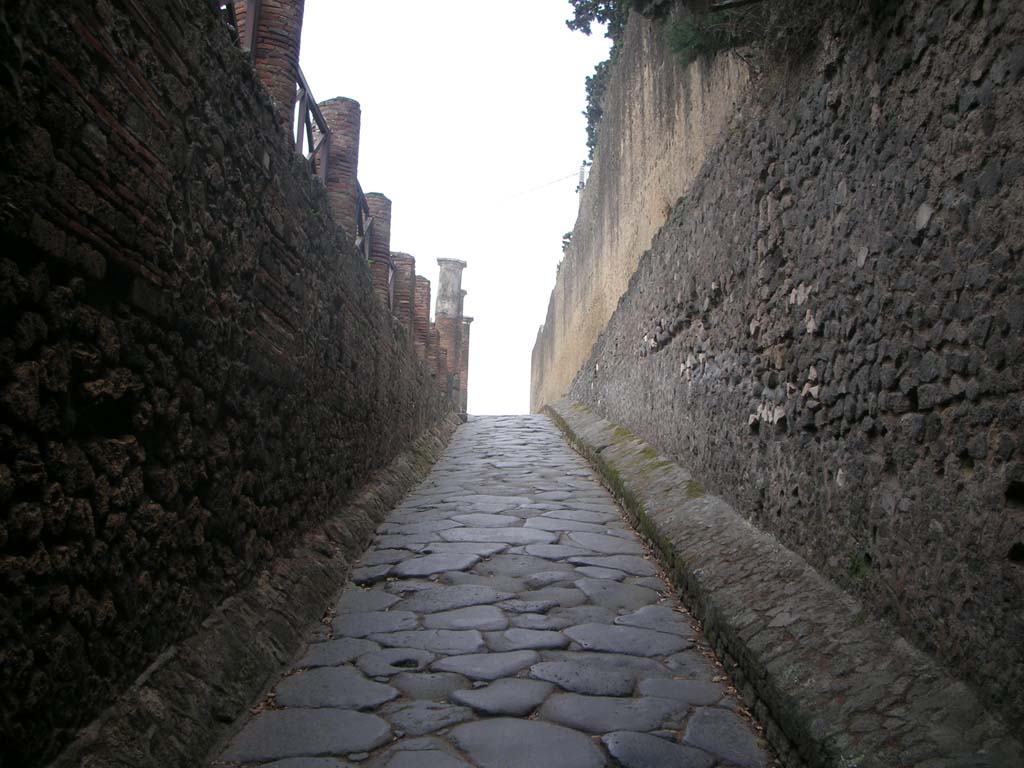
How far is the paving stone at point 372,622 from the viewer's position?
12.9 feet

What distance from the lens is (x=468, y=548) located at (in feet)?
17.7

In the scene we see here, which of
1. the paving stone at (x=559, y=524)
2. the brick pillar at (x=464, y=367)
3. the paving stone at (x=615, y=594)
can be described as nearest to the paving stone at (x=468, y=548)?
the paving stone at (x=559, y=524)

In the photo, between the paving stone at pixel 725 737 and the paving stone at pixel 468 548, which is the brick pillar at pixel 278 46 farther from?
the paving stone at pixel 725 737

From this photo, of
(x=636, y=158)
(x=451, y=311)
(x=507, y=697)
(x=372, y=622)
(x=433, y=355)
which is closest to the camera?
(x=507, y=697)

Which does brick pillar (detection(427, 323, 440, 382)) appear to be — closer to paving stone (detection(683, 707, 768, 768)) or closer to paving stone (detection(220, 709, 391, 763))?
paving stone (detection(220, 709, 391, 763))

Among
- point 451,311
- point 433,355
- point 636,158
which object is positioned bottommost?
point 433,355

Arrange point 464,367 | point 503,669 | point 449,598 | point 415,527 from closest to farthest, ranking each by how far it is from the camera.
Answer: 1. point 503,669
2. point 449,598
3. point 415,527
4. point 464,367

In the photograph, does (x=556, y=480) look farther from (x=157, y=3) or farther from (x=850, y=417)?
(x=157, y=3)

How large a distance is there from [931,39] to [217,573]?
2.98 metres

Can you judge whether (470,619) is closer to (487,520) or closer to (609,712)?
(609,712)

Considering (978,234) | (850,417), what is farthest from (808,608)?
(978,234)

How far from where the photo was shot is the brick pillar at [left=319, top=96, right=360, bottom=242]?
6246 millimetres

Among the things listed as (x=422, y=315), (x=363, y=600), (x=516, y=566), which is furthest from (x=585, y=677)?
(x=422, y=315)

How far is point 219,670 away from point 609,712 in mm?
1328
